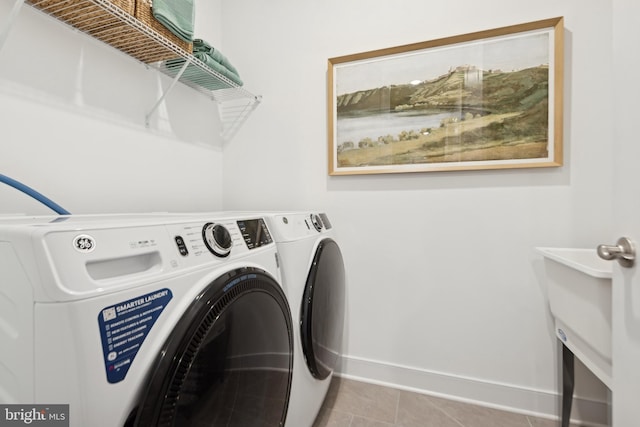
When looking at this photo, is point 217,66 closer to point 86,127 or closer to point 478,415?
point 86,127

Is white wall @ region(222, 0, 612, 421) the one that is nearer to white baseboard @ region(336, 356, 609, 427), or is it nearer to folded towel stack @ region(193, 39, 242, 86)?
white baseboard @ region(336, 356, 609, 427)

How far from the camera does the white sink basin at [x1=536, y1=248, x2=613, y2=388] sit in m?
0.87

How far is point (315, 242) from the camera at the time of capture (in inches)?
42.8

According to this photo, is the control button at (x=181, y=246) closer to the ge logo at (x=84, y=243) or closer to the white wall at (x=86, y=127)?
the ge logo at (x=84, y=243)

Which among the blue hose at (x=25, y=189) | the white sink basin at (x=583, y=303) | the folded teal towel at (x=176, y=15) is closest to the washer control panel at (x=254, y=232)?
the blue hose at (x=25, y=189)

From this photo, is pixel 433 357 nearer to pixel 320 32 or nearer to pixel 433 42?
pixel 433 42

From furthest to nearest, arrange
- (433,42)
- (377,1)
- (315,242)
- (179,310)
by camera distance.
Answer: (377,1) → (433,42) → (315,242) → (179,310)

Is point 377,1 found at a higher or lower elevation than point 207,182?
higher

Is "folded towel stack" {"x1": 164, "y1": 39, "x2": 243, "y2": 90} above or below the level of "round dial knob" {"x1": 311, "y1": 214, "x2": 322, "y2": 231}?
above

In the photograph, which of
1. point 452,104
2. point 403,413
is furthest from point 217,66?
point 403,413

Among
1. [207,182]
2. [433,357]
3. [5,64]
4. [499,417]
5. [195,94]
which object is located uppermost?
[195,94]

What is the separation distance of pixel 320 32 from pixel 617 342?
179 cm

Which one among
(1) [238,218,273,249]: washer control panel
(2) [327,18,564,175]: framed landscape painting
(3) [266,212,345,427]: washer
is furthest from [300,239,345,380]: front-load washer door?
(2) [327,18,564,175]: framed landscape painting

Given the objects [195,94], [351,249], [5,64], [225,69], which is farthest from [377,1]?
[5,64]
